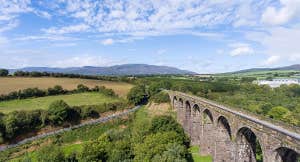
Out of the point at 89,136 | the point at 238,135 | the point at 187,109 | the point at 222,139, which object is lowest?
the point at 89,136

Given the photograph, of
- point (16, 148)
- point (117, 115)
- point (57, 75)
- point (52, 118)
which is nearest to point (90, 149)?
point (16, 148)

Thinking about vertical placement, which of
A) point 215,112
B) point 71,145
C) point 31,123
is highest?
point 215,112

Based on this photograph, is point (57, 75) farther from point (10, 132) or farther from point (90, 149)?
point (90, 149)

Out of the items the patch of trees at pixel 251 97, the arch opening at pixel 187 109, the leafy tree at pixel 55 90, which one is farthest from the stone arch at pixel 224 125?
the leafy tree at pixel 55 90

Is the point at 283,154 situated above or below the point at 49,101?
above

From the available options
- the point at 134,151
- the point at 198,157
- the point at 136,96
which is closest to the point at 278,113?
the point at 198,157

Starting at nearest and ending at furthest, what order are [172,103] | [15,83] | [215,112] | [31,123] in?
[215,112] < [31,123] < [172,103] < [15,83]

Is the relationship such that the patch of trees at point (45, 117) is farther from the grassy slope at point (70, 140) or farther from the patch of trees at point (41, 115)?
the grassy slope at point (70, 140)

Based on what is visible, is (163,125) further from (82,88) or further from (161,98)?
(82,88)
